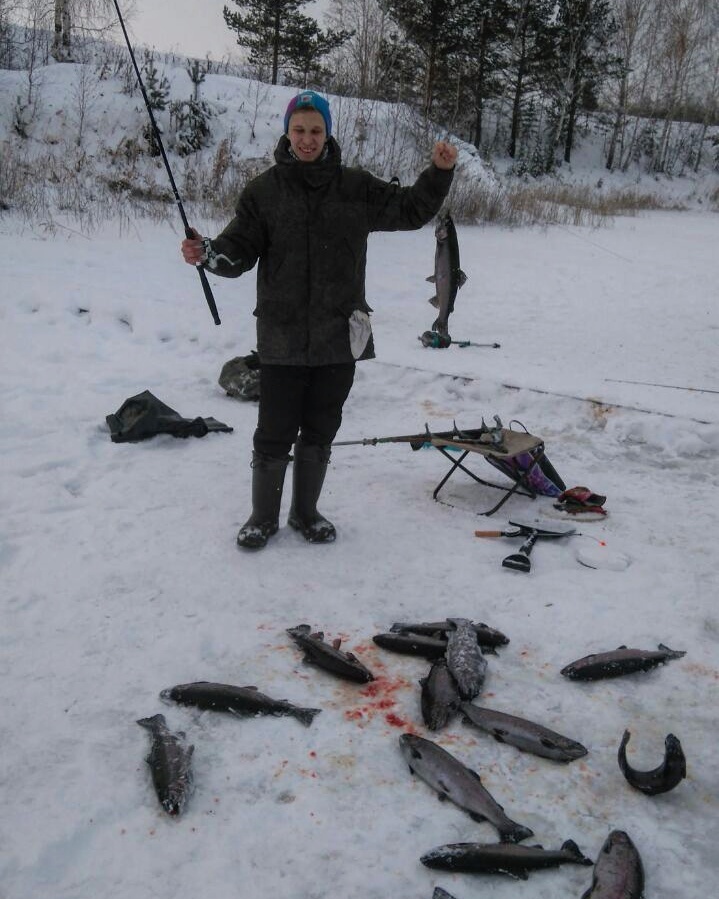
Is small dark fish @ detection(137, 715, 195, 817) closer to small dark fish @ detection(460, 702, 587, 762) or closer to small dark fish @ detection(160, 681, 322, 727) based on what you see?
small dark fish @ detection(160, 681, 322, 727)

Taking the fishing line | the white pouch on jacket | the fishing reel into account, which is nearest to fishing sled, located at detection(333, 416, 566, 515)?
the white pouch on jacket

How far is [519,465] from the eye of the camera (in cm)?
444

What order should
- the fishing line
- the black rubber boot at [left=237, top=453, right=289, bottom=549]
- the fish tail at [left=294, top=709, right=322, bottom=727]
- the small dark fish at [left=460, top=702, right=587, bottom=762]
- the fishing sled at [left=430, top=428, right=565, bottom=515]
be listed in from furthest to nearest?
the fishing line → the fishing sled at [left=430, top=428, right=565, bottom=515] → the black rubber boot at [left=237, top=453, right=289, bottom=549] → the fish tail at [left=294, top=709, right=322, bottom=727] → the small dark fish at [left=460, top=702, right=587, bottom=762]

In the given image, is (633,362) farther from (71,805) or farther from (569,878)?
(71,805)

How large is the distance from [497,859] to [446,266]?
5836 mm

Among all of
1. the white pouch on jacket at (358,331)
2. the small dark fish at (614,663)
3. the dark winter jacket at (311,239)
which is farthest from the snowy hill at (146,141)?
the small dark fish at (614,663)

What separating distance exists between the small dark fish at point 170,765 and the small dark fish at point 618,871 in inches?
44.8

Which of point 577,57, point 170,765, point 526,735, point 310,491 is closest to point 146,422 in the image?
point 310,491

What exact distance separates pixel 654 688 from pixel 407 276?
918cm

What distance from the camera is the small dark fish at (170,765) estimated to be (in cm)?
207

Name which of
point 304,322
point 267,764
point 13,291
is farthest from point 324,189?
point 13,291

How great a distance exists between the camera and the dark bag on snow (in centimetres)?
511

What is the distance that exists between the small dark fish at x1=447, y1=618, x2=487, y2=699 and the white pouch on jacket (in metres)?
1.39

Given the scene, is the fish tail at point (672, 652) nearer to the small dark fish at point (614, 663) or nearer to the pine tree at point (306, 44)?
the small dark fish at point (614, 663)
